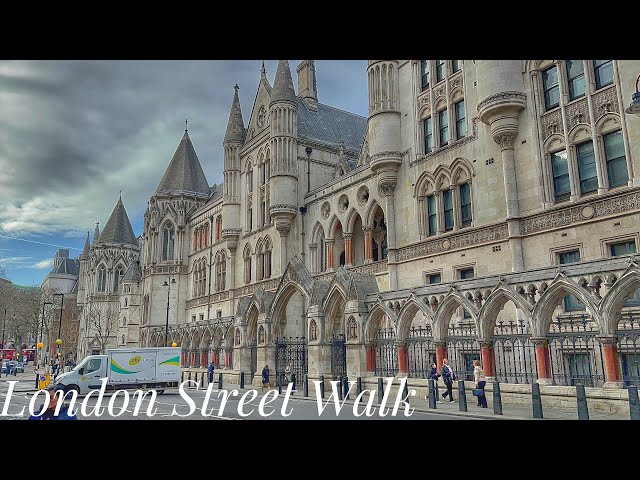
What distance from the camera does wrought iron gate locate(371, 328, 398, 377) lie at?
22.6 meters

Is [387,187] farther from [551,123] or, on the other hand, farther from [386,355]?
[386,355]

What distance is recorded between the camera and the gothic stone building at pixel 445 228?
1789 cm

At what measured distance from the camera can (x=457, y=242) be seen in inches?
963

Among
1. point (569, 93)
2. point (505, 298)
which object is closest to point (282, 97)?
point (569, 93)

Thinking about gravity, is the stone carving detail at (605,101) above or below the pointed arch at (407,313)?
above

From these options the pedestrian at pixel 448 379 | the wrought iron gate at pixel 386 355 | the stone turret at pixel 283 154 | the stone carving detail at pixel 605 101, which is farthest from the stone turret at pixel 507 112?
the stone turret at pixel 283 154

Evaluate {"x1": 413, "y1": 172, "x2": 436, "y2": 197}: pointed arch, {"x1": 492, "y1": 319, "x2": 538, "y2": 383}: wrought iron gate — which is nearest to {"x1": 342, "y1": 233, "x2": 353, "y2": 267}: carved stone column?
{"x1": 413, "y1": 172, "x2": 436, "y2": 197}: pointed arch

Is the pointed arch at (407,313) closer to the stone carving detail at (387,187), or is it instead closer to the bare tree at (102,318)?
the stone carving detail at (387,187)

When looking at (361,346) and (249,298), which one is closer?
(361,346)

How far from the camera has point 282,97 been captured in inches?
1532

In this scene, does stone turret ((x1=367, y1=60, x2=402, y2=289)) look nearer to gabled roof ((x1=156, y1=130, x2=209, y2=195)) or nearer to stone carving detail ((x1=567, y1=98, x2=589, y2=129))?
stone carving detail ((x1=567, y1=98, x2=589, y2=129))
